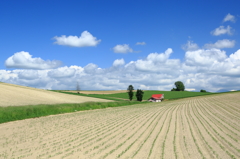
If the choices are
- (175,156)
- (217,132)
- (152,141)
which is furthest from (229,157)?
(217,132)

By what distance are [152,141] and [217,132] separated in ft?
17.5

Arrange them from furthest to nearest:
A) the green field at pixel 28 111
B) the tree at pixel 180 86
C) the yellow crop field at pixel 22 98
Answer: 1. the tree at pixel 180 86
2. the yellow crop field at pixel 22 98
3. the green field at pixel 28 111

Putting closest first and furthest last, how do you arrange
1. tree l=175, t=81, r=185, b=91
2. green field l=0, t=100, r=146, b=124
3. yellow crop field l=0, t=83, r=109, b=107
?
green field l=0, t=100, r=146, b=124 < yellow crop field l=0, t=83, r=109, b=107 < tree l=175, t=81, r=185, b=91

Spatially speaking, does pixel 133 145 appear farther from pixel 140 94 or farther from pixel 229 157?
pixel 140 94

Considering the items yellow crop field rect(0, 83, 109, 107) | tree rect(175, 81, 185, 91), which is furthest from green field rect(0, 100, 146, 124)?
tree rect(175, 81, 185, 91)

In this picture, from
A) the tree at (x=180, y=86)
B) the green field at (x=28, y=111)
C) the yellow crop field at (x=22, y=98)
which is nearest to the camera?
the green field at (x=28, y=111)

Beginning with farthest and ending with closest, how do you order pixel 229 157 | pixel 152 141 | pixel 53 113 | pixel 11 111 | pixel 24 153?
pixel 53 113, pixel 11 111, pixel 152 141, pixel 24 153, pixel 229 157

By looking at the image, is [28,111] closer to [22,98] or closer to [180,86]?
[22,98]

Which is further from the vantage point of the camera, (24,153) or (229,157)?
(24,153)

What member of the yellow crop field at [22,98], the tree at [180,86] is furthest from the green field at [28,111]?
the tree at [180,86]

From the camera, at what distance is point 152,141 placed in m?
13.1

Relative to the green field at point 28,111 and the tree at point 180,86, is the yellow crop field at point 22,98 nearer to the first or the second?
the green field at point 28,111

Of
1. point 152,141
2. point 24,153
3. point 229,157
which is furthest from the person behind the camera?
point 152,141

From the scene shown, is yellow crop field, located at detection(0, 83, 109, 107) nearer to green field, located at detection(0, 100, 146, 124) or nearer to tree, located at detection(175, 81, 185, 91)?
green field, located at detection(0, 100, 146, 124)
